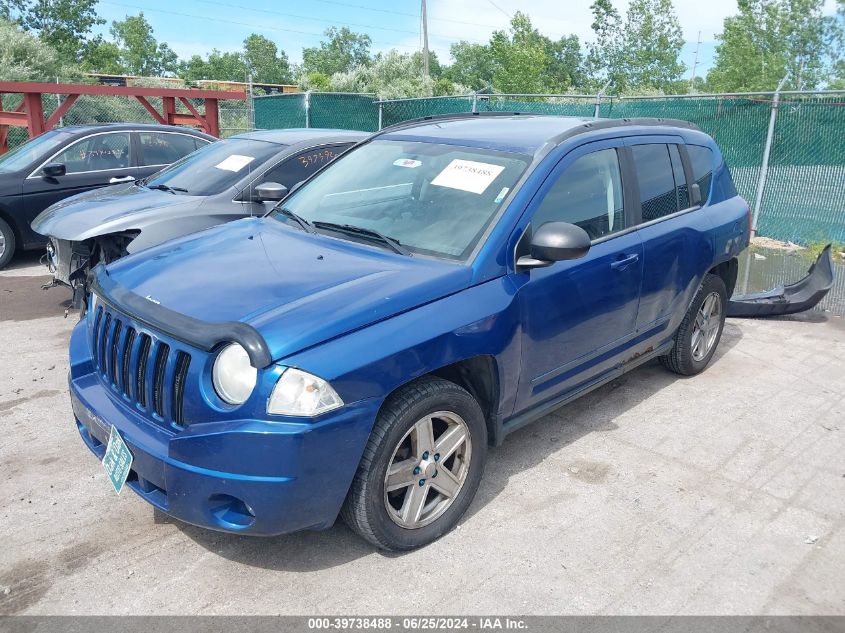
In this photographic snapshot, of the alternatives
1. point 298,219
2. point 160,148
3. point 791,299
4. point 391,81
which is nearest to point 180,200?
point 298,219

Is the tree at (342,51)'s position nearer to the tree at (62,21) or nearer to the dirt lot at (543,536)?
the tree at (62,21)

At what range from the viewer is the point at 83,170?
28.8 ft

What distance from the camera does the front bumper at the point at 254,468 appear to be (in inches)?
105

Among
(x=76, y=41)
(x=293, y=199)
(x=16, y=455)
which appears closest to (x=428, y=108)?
(x=293, y=199)

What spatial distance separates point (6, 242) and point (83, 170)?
3.99 feet

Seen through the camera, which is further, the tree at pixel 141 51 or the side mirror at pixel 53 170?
the tree at pixel 141 51

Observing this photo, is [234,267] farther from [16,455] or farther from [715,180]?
[715,180]

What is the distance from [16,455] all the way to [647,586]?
3.41 m

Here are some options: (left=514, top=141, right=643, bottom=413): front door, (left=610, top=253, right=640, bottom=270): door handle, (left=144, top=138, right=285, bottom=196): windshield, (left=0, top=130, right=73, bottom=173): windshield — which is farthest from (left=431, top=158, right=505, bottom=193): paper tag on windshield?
(left=0, top=130, right=73, bottom=173): windshield

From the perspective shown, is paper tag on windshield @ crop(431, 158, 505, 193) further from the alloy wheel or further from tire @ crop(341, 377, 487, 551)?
the alloy wheel

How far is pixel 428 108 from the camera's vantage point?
15.5m

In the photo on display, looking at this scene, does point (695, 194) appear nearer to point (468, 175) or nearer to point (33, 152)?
point (468, 175)

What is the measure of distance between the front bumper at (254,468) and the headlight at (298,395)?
0.04 metres

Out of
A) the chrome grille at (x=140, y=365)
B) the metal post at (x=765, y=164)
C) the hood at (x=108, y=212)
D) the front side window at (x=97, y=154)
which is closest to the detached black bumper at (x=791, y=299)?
the metal post at (x=765, y=164)
